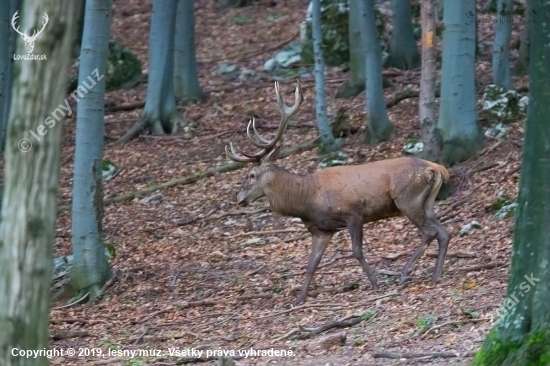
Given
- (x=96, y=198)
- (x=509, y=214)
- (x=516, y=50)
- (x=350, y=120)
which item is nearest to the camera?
(x=96, y=198)

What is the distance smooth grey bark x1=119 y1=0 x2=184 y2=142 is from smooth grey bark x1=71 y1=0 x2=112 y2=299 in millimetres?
7521

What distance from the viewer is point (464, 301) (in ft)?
30.1

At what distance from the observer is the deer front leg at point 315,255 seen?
10.4m

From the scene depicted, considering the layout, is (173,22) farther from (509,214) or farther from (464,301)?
(464,301)

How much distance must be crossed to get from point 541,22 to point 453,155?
8.16 meters

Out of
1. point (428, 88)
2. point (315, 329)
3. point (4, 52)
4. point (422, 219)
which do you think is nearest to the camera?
point (315, 329)

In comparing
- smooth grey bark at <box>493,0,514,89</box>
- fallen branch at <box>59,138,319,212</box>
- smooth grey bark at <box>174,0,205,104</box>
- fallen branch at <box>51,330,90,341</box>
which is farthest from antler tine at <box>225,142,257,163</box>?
smooth grey bark at <box>174,0,205,104</box>

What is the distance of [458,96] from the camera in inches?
569

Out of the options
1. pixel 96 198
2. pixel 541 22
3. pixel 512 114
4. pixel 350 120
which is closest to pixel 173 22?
pixel 350 120

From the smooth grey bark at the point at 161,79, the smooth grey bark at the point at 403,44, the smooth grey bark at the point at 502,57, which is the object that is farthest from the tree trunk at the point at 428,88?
the smooth grey bark at the point at 403,44

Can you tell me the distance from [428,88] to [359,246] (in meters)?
3.47

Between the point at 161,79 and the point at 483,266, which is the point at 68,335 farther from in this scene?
the point at 161,79

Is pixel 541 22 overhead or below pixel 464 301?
overhead

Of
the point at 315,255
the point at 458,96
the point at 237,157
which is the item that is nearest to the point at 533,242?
the point at 315,255
